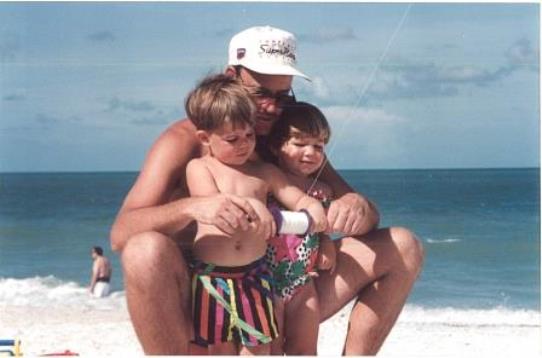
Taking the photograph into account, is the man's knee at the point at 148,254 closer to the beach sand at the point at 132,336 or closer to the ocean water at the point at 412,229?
the ocean water at the point at 412,229

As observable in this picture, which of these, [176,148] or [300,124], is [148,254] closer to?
[176,148]

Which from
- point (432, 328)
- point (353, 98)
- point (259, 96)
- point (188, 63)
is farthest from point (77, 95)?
point (432, 328)

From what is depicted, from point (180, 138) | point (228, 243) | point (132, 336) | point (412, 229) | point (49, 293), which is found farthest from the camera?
point (49, 293)

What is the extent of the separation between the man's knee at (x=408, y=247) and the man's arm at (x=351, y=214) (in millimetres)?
70

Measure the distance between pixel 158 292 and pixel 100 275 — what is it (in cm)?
125

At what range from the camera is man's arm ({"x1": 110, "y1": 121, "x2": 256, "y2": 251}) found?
2.37m

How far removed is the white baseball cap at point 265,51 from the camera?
2605 millimetres

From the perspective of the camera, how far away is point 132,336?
140 inches

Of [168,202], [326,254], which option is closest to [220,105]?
[168,202]

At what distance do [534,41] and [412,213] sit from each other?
804 millimetres

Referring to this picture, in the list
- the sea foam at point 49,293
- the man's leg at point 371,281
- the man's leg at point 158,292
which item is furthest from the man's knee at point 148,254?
the sea foam at point 49,293

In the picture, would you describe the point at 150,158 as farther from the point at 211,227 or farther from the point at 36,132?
the point at 36,132

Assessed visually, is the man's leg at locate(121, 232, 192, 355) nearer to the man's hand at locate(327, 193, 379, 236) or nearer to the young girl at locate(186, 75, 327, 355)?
the young girl at locate(186, 75, 327, 355)

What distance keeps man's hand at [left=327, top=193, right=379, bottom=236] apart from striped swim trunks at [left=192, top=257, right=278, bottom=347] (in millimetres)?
250
